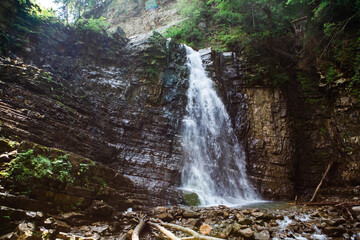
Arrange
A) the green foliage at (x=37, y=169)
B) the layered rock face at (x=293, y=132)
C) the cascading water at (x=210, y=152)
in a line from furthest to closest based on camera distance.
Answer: the layered rock face at (x=293, y=132) → the cascading water at (x=210, y=152) → the green foliage at (x=37, y=169)

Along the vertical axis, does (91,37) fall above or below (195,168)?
above

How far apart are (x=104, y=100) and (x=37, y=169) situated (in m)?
5.88

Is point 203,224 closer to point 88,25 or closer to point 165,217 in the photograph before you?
point 165,217

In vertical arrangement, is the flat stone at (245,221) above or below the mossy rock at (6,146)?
below

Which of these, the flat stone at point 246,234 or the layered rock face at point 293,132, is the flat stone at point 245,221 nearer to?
the flat stone at point 246,234

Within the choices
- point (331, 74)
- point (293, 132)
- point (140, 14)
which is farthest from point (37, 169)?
point (140, 14)

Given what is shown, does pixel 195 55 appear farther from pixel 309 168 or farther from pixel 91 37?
pixel 309 168

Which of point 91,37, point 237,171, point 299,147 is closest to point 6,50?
point 91,37

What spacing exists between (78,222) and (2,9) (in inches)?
423

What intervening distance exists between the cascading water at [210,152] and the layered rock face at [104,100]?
0.71m

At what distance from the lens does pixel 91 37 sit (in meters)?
11.7

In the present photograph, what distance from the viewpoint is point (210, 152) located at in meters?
10.5

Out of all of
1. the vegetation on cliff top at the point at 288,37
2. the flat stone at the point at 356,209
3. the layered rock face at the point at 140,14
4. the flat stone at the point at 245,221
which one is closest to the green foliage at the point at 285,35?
the vegetation on cliff top at the point at 288,37

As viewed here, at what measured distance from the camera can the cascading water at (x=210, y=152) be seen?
9.07m
